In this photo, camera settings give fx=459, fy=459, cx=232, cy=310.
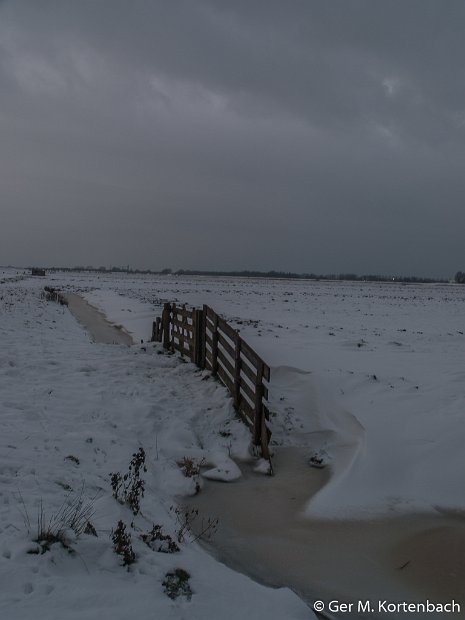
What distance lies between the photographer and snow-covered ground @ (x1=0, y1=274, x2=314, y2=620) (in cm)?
338

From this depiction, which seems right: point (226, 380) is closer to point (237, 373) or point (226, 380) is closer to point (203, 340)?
point (237, 373)

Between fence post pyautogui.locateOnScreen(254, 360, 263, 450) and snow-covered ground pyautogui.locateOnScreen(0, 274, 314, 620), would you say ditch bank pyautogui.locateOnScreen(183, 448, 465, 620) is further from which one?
fence post pyautogui.locateOnScreen(254, 360, 263, 450)

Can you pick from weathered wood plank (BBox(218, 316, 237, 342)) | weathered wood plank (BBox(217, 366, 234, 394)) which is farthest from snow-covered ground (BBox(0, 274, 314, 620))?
weathered wood plank (BBox(218, 316, 237, 342))

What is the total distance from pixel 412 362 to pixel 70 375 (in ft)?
28.1

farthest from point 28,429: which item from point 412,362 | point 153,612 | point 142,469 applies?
point 412,362

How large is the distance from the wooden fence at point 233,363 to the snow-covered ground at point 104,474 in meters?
0.32

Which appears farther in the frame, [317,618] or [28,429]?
[28,429]

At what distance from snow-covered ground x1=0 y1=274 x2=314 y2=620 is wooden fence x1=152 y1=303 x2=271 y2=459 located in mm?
322

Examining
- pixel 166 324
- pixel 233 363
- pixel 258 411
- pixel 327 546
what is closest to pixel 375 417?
pixel 258 411

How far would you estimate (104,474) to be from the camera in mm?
5809

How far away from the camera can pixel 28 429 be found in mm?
6625

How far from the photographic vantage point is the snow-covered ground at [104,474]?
338cm

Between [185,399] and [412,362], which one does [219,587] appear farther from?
[412,362]

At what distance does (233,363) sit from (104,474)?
20.3 ft
